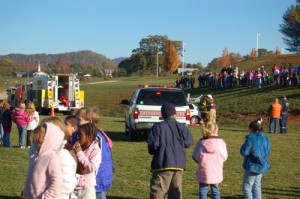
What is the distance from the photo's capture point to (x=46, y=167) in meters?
4.86

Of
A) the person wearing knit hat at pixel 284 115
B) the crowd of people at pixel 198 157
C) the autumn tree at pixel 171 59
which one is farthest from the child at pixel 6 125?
the autumn tree at pixel 171 59

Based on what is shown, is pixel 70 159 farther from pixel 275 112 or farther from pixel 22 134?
pixel 275 112

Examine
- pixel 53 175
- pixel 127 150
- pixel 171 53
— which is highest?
→ pixel 171 53

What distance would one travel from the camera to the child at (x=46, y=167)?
4840mm

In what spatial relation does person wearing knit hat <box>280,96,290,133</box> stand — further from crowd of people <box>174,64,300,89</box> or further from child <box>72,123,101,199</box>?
child <box>72,123,101,199</box>

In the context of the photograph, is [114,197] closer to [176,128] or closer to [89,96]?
[176,128]

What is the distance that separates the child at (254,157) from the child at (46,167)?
3.96m

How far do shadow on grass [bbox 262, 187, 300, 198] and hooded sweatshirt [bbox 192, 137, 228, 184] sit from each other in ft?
7.49

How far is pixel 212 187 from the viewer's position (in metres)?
8.20

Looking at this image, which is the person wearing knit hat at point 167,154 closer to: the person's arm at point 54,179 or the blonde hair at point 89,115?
the blonde hair at point 89,115

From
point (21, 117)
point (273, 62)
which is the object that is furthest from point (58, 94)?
point (273, 62)

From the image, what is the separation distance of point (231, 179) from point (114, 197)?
3126 mm

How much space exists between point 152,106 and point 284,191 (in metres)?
8.76

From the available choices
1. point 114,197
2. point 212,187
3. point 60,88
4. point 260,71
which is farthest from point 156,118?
point 260,71
